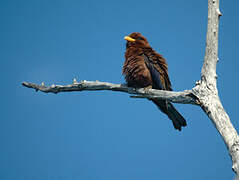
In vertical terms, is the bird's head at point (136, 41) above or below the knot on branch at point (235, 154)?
above

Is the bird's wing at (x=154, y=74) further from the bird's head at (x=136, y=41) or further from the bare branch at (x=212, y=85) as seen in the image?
the bare branch at (x=212, y=85)

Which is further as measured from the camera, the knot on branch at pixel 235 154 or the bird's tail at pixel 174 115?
the bird's tail at pixel 174 115

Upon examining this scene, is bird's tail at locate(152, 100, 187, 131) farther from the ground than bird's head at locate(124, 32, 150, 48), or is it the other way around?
bird's head at locate(124, 32, 150, 48)

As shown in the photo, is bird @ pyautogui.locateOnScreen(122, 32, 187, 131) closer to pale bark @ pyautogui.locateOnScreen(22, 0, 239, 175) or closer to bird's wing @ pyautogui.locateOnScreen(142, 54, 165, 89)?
bird's wing @ pyautogui.locateOnScreen(142, 54, 165, 89)

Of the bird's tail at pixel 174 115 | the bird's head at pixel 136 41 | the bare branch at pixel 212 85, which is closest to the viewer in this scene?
the bare branch at pixel 212 85

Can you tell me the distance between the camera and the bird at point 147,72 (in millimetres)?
4555

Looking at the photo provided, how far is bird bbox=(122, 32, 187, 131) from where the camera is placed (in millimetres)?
4555

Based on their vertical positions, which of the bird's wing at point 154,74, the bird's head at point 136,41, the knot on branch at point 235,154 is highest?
the bird's head at point 136,41

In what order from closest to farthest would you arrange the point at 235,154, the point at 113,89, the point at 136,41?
the point at 235,154 → the point at 113,89 → the point at 136,41

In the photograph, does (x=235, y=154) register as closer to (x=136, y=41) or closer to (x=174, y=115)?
(x=174, y=115)

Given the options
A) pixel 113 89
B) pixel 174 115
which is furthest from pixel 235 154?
pixel 113 89

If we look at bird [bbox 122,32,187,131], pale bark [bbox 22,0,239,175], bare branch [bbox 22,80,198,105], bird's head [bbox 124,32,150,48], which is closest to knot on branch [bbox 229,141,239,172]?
pale bark [bbox 22,0,239,175]

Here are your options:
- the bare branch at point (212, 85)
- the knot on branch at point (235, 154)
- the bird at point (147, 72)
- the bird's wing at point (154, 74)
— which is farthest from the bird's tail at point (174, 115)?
the knot on branch at point (235, 154)

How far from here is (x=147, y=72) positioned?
457cm
